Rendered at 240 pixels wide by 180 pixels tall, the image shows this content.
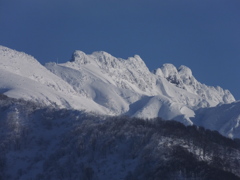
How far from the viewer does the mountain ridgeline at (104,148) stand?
139 metres

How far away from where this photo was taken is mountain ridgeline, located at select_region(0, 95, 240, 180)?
139000 mm

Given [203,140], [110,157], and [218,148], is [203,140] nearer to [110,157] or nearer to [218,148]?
[218,148]

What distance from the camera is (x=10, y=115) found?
179 metres

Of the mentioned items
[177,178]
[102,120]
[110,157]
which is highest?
[102,120]

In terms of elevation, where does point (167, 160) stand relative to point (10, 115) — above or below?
below

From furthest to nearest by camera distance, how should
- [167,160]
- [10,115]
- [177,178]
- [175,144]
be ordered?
[10,115], [175,144], [167,160], [177,178]

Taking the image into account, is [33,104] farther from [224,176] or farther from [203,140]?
[224,176]

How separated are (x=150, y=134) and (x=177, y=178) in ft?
85.0

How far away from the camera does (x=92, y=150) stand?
155625mm

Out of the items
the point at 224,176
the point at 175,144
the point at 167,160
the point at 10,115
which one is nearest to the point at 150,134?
the point at 175,144

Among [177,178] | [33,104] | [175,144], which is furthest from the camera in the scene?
[33,104]

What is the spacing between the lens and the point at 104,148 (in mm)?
153875

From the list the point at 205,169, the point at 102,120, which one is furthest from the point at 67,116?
the point at 205,169

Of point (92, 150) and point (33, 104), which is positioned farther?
point (33, 104)
